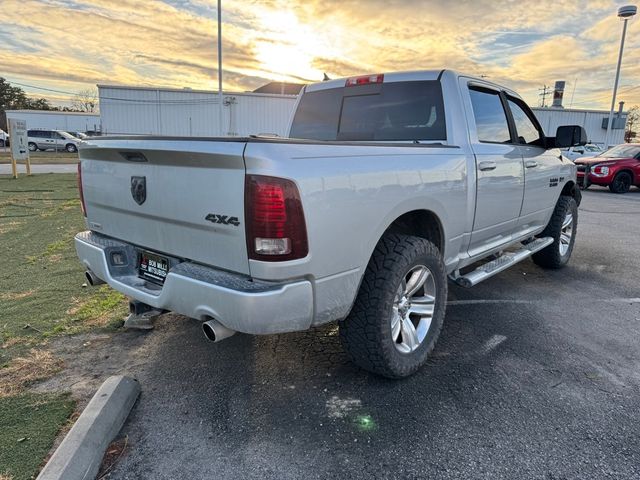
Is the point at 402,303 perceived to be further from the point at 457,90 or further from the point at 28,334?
the point at 28,334

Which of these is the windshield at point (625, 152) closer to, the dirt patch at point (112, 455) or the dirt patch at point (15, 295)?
the dirt patch at point (15, 295)

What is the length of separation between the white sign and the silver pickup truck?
14.9 m

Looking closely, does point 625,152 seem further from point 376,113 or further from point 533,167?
point 376,113

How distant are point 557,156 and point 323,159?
399cm

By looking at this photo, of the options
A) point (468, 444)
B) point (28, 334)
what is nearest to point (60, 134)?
point (28, 334)

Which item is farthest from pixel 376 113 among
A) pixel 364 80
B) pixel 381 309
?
pixel 381 309

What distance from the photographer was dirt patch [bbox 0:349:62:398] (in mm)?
2790

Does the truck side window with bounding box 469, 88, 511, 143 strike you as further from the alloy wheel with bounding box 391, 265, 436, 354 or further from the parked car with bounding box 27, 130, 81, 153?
the parked car with bounding box 27, 130, 81, 153

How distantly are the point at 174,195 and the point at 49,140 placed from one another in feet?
138

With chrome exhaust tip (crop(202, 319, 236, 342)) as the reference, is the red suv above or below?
above

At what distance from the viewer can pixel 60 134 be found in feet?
124

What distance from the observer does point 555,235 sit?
18.0 feet

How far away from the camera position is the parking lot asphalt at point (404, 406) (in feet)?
7.35

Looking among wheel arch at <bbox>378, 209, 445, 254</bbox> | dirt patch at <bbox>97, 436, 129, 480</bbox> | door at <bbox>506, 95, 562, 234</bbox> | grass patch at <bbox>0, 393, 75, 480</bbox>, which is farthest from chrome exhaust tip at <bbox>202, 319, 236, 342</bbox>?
door at <bbox>506, 95, 562, 234</bbox>
